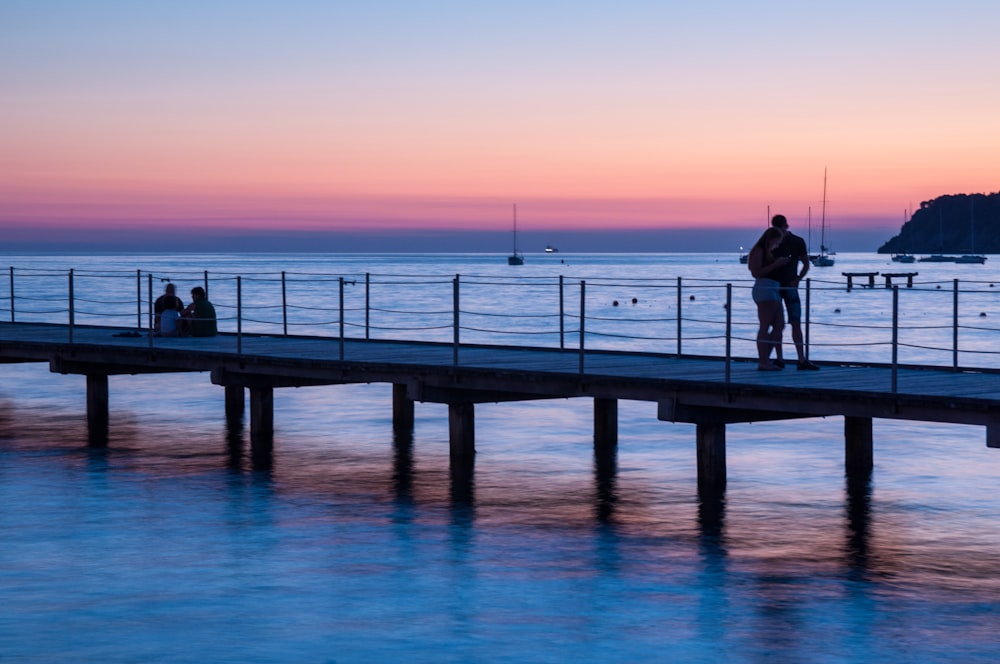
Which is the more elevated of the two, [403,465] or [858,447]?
[858,447]

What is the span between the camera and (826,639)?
10.9 metres

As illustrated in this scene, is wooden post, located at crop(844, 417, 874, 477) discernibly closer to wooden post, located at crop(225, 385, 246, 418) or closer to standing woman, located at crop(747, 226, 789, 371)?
standing woman, located at crop(747, 226, 789, 371)

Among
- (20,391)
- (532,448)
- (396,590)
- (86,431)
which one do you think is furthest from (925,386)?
(20,391)

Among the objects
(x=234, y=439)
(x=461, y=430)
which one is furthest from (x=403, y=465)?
(x=234, y=439)

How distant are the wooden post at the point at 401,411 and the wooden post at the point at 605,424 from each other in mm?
3374

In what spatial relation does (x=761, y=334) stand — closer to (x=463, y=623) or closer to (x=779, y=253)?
(x=779, y=253)

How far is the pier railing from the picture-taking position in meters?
35.2

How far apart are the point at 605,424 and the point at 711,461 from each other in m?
4.48

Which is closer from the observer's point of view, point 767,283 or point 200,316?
point 767,283

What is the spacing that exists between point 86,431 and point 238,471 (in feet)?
17.4

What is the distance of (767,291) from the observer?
53.0 ft

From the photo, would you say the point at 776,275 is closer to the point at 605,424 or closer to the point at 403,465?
the point at 605,424

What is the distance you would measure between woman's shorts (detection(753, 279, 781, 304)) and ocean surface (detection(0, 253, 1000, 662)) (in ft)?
1.17

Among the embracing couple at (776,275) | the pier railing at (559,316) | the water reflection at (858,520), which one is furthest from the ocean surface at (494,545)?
the pier railing at (559,316)
